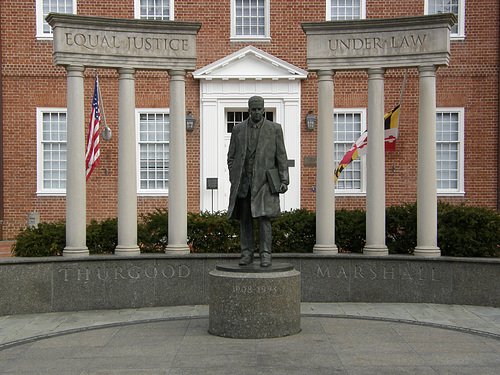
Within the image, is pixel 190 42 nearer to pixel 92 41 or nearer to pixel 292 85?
pixel 92 41

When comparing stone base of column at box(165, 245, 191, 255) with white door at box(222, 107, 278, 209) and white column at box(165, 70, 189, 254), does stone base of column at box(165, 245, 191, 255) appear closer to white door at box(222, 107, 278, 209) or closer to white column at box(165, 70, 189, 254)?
white column at box(165, 70, 189, 254)

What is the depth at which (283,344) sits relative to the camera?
8242mm

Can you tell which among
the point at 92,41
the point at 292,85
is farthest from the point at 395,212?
the point at 292,85

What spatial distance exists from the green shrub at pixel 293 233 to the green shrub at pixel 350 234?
1.70 feet

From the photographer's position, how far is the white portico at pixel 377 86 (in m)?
12.3

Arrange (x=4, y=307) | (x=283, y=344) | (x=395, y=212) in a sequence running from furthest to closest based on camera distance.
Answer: (x=395, y=212) < (x=4, y=307) < (x=283, y=344)

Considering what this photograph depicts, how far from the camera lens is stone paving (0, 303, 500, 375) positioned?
7.24 meters

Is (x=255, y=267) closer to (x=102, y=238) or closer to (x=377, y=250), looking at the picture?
(x=377, y=250)

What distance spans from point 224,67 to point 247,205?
11341 mm

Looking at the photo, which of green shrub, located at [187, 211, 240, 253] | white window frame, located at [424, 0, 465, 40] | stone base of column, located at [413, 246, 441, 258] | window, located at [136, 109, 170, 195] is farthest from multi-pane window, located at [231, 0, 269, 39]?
stone base of column, located at [413, 246, 441, 258]

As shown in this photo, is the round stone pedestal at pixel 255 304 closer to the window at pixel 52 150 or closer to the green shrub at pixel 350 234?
the green shrub at pixel 350 234

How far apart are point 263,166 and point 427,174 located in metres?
4.41

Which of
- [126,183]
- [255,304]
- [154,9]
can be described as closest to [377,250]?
[255,304]

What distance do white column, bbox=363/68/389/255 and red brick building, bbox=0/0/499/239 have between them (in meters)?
7.43
